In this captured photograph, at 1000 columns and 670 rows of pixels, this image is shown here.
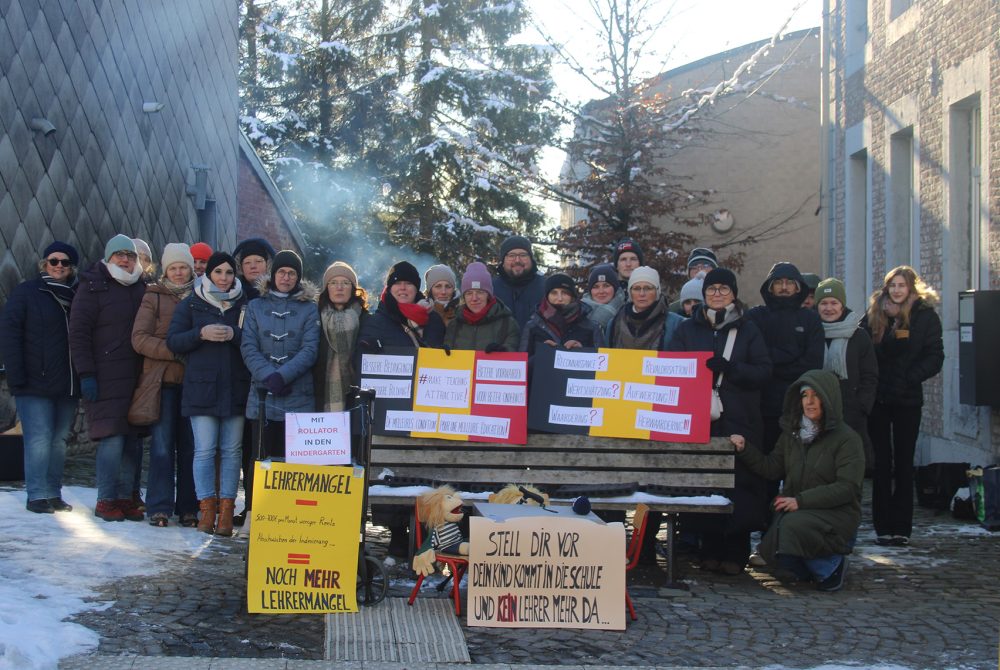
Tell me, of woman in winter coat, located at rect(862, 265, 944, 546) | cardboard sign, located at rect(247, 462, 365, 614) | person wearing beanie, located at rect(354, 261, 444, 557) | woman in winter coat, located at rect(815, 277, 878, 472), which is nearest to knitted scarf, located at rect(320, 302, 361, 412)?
person wearing beanie, located at rect(354, 261, 444, 557)

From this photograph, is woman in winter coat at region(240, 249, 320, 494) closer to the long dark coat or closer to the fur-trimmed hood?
the fur-trimmed hood

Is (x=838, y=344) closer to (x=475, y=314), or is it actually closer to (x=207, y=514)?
(x=475, y=314)

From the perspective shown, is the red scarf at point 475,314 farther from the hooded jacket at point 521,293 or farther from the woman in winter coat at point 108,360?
the woman in winter coat at point 108,360

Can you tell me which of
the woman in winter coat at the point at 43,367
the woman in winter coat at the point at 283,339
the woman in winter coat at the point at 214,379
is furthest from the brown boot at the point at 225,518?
the woman in winter coat at the point at 43,367

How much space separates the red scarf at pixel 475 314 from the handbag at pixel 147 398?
2.04 meters

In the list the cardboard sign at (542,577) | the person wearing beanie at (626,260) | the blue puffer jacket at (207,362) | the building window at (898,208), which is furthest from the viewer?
the building window at (898,208)

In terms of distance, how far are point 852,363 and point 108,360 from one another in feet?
16.5

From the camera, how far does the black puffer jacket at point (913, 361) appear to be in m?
8.63

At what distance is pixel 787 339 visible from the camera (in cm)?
806

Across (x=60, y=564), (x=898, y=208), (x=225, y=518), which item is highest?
(x=898, y=208)

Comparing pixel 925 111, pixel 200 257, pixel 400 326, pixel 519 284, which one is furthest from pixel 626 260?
pixel 925 111

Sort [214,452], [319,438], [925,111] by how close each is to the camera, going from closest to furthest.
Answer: [319,438]
[214,452]
[925,111]

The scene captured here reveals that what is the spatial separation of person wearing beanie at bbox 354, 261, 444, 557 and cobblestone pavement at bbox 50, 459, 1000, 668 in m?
0.40

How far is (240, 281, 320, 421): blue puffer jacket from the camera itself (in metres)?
7.75
